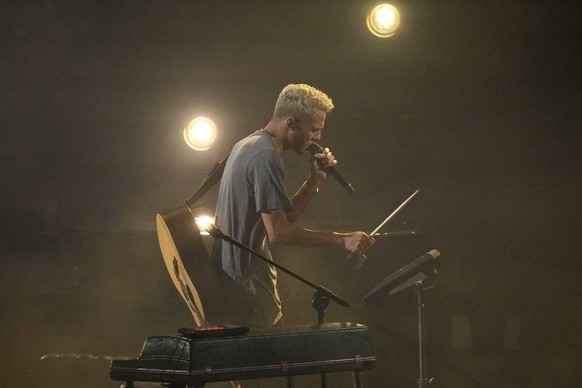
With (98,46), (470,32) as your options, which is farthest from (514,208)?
(98,46)

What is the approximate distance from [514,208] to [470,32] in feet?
4.95

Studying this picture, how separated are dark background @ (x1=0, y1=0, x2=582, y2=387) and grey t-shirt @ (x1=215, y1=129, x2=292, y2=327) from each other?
258 cm

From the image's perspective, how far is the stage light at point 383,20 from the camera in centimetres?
661

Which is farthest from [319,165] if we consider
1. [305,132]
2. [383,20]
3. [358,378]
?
[383,20]

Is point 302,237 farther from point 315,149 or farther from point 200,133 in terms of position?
point 200,133

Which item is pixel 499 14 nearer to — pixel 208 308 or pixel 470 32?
pixel 470 32

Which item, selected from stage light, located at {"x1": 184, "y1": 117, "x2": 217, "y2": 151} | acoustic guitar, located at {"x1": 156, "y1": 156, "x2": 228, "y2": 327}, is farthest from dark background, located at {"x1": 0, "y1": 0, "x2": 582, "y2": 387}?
acoustic guitar, located at {"x1": 156, "y1": 156, "x2": 228, "y2": 327}

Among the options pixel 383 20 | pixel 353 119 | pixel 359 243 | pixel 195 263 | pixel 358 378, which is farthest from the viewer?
pixel 353 119

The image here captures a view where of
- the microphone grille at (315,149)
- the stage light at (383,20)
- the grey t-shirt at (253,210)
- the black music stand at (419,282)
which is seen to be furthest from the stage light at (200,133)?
the grey t-shirt at (253,210)

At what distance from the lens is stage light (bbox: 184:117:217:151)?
668 centimetres

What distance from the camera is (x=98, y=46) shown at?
6.53 meters

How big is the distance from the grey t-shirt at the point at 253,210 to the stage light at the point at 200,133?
120 inches

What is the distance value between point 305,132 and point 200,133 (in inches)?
117

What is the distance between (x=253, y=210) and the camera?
11.9ft
